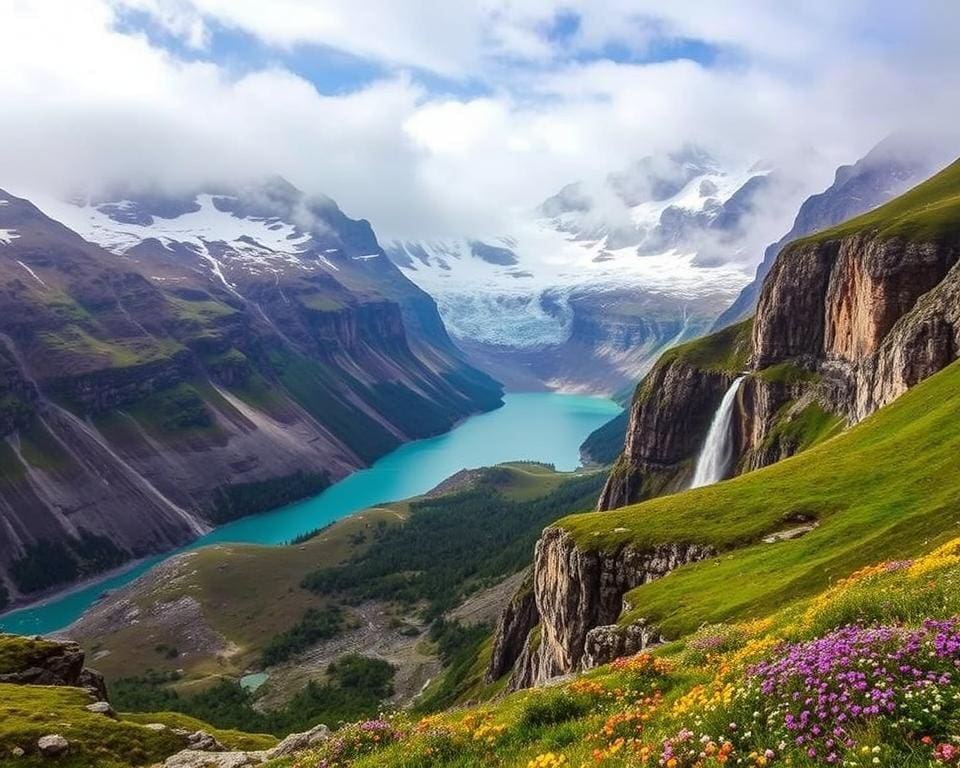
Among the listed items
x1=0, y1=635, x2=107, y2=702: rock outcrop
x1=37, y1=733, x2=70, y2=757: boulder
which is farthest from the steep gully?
x1=0, y1=635, x2=107, y2=702: rock outcrop

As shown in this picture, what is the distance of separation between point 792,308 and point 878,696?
123927 mm

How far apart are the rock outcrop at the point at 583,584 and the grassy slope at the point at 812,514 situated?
45.6 inches

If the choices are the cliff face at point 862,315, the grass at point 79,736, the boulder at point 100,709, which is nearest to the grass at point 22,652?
the grass at point 79,736

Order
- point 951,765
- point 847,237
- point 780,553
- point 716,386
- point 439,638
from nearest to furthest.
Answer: point 951,765 < point 780,553 < point 847,237 < point 716,386 < point 439,638

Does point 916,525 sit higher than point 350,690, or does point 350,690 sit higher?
point 916,525

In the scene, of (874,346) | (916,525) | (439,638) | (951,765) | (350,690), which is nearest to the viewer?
(951,765)

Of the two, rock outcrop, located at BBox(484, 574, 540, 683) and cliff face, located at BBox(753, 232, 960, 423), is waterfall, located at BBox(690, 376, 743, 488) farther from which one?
rock outcrop, located at BBox(484, 574, 540, 683)

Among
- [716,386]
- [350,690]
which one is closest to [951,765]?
[350,690]

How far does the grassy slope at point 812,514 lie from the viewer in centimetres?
3538

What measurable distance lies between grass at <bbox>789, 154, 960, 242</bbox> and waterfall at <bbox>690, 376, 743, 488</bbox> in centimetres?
2934

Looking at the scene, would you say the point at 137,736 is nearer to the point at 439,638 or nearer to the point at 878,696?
the point at 878,696

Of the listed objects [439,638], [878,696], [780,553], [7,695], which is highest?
[878,696]

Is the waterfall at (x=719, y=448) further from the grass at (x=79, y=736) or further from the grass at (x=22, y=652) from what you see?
the grass at (x=79, y=736)

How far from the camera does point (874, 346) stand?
95.0 metres
